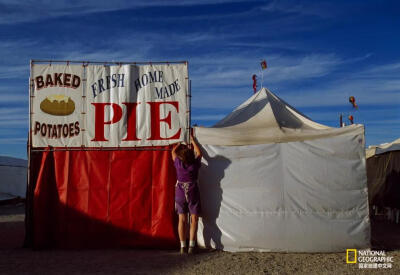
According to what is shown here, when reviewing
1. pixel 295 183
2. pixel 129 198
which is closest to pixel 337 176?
pixel 295 183

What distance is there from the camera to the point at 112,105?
7012 mm

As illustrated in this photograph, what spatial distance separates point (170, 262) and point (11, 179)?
15845 millimetres

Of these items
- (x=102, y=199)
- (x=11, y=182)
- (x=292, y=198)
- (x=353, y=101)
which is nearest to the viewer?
(x=292, y=198)

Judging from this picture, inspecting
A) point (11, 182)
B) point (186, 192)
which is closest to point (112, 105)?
point (186, 192)

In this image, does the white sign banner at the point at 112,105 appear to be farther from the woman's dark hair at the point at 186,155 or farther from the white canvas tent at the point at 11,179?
the white canvas tent at the point at 11,179

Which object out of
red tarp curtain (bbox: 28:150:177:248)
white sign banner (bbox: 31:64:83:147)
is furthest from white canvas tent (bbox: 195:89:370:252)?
white sign banner (bbox: 31:64:83:147)

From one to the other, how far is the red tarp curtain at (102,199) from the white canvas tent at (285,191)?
715 mm

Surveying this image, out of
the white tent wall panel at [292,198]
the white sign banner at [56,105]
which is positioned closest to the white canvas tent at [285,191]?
the white tent wall panel at [292,198]

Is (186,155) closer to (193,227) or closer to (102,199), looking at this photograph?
(193,227)

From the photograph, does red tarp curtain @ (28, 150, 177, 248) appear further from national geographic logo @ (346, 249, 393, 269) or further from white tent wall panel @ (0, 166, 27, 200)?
white tent wall panel @ (0, 166, 27, 200)

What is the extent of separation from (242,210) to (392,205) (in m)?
6.24

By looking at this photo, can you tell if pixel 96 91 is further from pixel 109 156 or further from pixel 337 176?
pixel 337 176

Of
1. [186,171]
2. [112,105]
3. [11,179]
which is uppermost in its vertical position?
[112,105]

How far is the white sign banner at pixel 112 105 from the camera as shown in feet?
22.8
